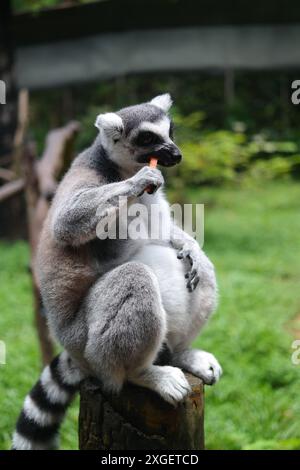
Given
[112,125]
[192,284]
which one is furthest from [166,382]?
[112,125]

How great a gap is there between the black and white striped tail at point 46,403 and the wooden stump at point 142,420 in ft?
0.62

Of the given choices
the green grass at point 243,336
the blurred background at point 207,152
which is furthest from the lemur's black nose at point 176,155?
the blurred background at point 207,152

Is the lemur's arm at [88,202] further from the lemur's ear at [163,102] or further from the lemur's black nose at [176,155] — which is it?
the lemur's ear at [163,102]

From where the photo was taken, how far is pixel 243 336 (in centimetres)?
561

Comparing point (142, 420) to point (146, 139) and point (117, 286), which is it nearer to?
point (117, 286)

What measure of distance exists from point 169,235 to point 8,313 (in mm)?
4157

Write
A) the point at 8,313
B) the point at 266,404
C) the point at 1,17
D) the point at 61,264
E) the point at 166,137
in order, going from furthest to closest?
the point at 1,17, the point at 8,313, the point at 266,404, the point at 61,264, the point at 166,137

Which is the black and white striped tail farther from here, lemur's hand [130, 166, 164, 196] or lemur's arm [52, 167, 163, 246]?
lemur's hand [130, 166, 164, 196]

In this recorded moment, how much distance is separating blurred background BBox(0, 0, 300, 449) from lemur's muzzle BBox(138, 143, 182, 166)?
172 centimetres

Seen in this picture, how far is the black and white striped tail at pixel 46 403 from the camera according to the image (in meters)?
2.83

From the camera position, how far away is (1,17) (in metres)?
9.98

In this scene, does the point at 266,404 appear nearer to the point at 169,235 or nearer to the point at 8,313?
the point at 169,235

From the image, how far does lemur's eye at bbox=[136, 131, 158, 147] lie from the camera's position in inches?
96.2

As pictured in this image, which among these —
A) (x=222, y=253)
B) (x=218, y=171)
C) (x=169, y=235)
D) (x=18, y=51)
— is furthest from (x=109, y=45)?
(x=169, y=235)
